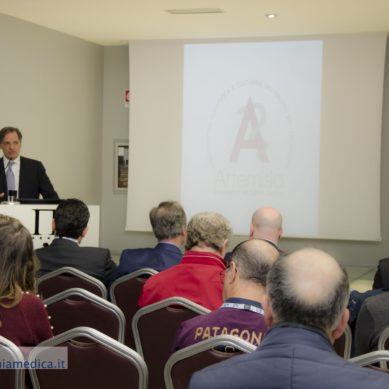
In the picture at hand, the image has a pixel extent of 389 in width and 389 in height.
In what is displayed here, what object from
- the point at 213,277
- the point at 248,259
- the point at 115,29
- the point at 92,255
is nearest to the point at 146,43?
the point at 115,29

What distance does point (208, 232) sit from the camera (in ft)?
12.3

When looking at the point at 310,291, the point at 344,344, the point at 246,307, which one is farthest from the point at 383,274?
the point at 310,291

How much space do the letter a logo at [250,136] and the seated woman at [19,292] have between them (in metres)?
6.64

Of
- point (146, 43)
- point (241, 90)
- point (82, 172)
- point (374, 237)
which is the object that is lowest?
point (374, 237)

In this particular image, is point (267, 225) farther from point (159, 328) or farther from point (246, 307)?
point (246, 307)

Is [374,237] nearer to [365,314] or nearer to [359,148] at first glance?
[359,148]

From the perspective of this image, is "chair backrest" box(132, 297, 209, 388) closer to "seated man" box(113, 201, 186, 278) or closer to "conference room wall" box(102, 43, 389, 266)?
"seated man" box(113, 201, 186, 278)

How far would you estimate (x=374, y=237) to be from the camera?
346 inches

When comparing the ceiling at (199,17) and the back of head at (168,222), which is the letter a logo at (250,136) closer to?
the ceiling at (199,17)

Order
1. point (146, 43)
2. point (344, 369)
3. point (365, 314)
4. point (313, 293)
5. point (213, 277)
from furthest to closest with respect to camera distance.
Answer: point (146, 43) < point (213, 277) < point (365, 314) < point (313, 293) < point (344, 369)

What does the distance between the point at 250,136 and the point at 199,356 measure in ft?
23.7

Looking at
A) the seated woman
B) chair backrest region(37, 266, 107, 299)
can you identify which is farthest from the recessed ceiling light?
the seated woman

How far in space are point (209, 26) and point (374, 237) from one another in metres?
3.19

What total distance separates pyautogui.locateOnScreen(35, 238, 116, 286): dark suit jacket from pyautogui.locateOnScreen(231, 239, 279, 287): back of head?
180 centimetres
